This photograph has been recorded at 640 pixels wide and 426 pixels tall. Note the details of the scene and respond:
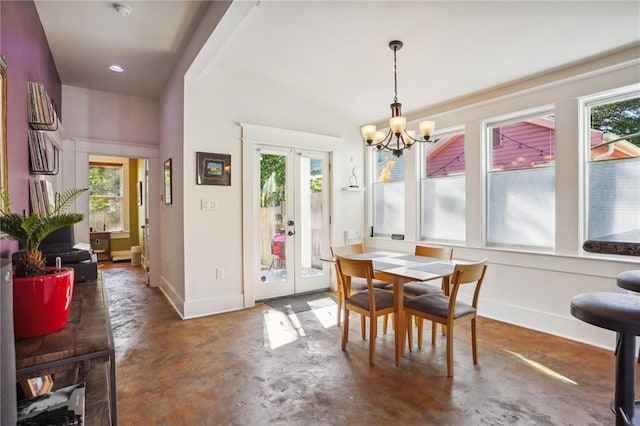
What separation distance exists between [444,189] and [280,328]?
2607 mm

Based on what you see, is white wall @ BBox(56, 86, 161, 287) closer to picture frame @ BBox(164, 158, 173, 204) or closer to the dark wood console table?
picture frame @ BBox(164, 158, 173, 204)

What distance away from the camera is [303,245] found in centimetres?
458

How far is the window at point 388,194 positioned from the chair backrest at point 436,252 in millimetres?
1213

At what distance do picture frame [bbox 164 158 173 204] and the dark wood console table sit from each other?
2.84m

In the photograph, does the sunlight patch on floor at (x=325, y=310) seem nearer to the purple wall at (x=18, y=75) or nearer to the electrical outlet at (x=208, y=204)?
the electrical outlet at (x=208, y=204)

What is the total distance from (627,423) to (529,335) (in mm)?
1509

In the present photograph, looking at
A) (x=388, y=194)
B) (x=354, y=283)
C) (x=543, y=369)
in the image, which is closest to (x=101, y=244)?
(x=388, y=194)

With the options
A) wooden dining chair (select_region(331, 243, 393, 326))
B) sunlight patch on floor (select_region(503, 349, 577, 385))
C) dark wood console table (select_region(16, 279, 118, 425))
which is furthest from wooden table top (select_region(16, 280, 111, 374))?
sunlight patch on floor (select_region(503, 349, 577, 385))

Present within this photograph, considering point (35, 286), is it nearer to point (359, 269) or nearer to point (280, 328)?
point (359, 269)

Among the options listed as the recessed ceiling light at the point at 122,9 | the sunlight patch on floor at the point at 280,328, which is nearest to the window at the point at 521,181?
the sunlight patch on floor at the point at 280,328

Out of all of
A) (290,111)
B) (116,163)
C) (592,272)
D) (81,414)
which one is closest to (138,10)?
(290,111)

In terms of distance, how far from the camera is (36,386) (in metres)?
1.64

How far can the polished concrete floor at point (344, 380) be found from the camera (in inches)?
76.0

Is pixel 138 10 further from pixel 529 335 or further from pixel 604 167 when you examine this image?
pixel 529 335
